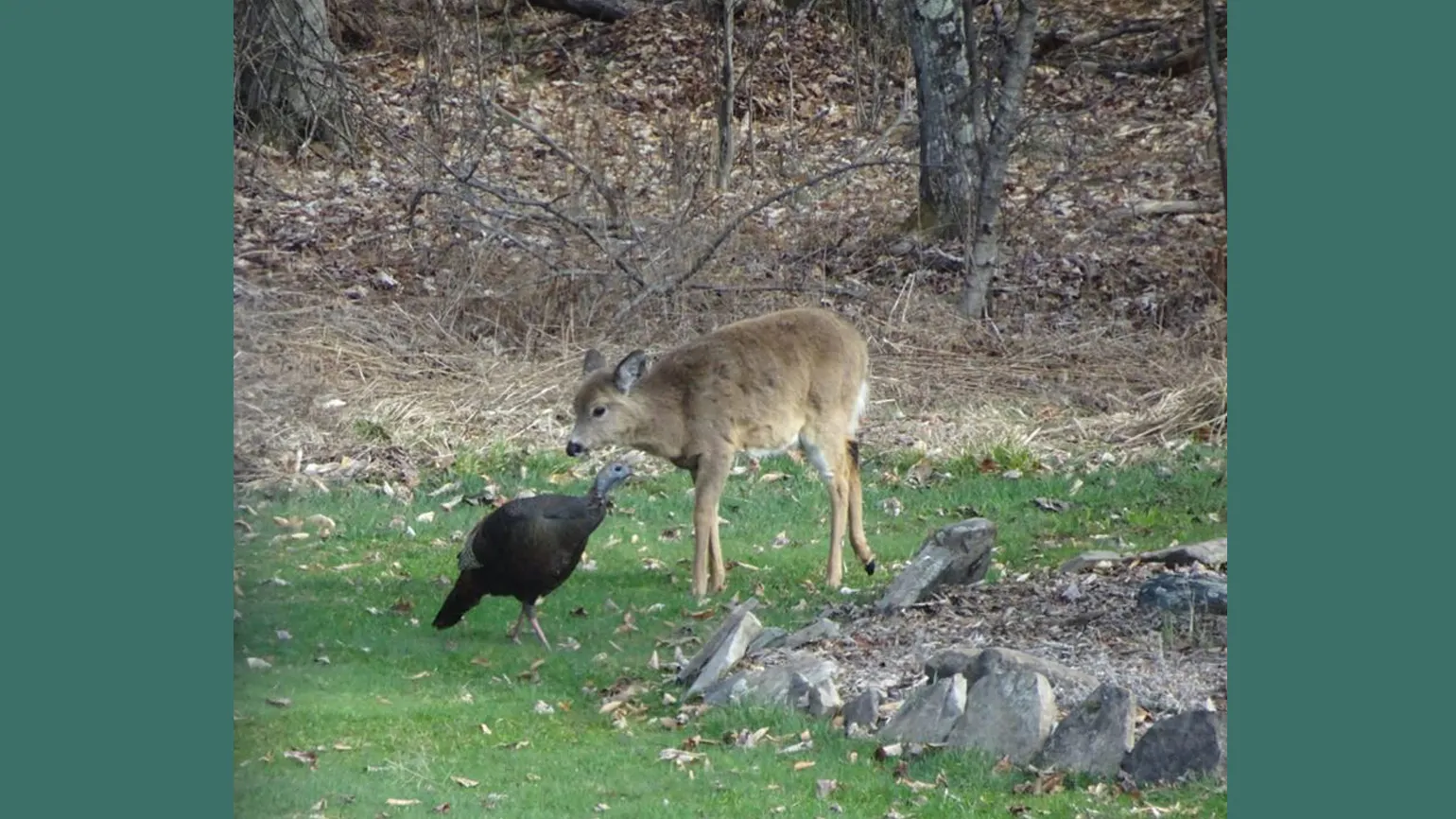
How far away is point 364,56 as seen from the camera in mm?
14266

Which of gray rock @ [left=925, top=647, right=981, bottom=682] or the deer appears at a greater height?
the deer

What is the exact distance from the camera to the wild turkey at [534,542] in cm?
686

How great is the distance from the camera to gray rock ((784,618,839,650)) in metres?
6.54

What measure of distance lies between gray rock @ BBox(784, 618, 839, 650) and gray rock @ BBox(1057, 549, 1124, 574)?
902 mm

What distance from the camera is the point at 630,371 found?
305 inches

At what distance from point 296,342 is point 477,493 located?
1.38 meters

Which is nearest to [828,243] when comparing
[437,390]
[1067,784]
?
[437,390]

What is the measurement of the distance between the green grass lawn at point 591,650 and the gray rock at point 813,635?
0.36m

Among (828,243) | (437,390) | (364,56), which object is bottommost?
(437,390)

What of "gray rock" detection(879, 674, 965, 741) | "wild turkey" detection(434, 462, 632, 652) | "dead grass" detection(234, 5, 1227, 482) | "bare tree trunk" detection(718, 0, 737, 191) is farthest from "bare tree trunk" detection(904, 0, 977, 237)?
"gray rock" detection(879, 674, 965, 741)

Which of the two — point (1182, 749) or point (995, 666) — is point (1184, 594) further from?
point (1182, 749)

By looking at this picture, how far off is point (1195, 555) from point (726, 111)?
7.83m

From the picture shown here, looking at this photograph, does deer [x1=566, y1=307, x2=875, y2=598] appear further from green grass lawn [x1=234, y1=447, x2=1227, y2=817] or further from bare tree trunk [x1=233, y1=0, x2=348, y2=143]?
bare tree trunk [x1=233, y1=0, x2=348, y2=143]

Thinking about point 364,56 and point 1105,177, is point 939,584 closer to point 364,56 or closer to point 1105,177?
point 1105,177
